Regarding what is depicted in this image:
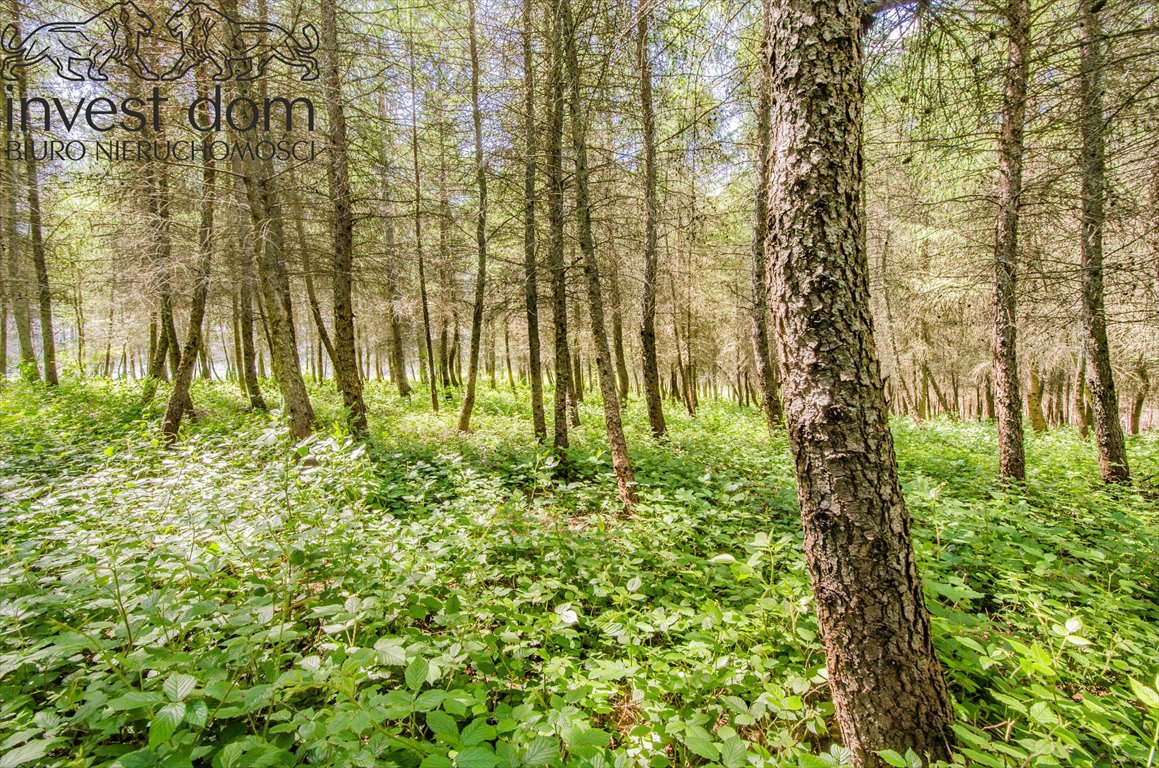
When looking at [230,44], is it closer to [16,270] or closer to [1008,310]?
[1008,310]

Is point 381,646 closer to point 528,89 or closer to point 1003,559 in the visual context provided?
point 1003,559

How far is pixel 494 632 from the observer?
8.32 feet

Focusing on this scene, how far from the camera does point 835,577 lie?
1.98 m

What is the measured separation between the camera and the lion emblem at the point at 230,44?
636 cm

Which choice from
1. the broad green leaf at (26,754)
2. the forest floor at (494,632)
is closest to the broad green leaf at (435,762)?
the forest floor at (494,632)

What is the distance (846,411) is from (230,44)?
9.19 meters

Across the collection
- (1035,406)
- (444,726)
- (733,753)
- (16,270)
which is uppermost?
(16,270)

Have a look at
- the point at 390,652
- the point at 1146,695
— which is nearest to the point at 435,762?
the point at 390,652

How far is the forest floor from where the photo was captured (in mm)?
1569

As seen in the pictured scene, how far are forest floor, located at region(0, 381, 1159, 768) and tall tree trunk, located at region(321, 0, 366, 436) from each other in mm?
2713

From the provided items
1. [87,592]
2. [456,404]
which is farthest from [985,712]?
[456,404]

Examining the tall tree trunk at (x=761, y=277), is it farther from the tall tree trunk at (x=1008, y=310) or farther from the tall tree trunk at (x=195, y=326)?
the tall tree trunk at (x=195, y=326)

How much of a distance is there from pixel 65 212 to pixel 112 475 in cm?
1430
